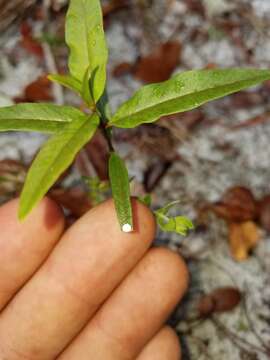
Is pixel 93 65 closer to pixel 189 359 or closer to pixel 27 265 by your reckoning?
pixel 27 265

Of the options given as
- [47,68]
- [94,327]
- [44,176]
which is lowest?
[94,327]

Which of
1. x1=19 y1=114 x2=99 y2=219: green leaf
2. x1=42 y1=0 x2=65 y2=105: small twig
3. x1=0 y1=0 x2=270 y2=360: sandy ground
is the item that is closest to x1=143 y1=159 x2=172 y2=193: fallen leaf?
x1=0 y1=0 x2=270 y2=360: sandy ground

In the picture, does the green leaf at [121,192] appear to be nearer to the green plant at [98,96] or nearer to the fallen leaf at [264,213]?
the green plant at [98,96]

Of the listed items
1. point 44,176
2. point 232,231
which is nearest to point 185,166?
point 232,231

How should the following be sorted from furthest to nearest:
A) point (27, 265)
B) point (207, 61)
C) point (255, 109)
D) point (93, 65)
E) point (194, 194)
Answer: point (207, 61)
point (255, 109)
point (194, 194)
point (27, 265)
point (93, 65)

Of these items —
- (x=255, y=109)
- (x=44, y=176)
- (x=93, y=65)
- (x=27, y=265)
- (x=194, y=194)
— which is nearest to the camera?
(x=44, y=176)

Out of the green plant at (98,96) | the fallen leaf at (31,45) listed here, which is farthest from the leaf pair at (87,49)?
the fallen leaf at (31,45)

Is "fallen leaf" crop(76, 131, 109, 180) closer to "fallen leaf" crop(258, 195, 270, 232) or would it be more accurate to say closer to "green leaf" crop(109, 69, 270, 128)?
"fallen leaf" crop(258, 195, 270, 232)
